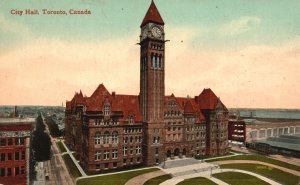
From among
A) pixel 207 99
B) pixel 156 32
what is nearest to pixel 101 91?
pixel 156 32

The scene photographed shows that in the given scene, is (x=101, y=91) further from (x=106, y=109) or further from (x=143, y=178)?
(x=143, y=178)

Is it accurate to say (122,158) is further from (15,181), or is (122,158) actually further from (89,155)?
(15,181)

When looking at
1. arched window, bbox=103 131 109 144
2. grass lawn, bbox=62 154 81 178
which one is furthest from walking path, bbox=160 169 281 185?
grass lawn, bbox=62 154 81 178

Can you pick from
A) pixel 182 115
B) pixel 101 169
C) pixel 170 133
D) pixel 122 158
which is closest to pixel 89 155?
pixel 101 169

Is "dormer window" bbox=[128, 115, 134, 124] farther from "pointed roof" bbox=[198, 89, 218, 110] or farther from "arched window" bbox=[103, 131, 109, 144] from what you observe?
"pointed roof" bbox=[198, 89, 218, 110]

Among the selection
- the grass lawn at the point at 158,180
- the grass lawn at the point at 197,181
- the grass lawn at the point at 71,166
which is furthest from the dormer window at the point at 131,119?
the grass lawn at the point at 197,181

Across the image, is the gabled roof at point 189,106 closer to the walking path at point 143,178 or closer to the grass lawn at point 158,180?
the walking path at point 143,178

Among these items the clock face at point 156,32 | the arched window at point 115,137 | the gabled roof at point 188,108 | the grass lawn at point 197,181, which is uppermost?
the clock face at point 156,32
